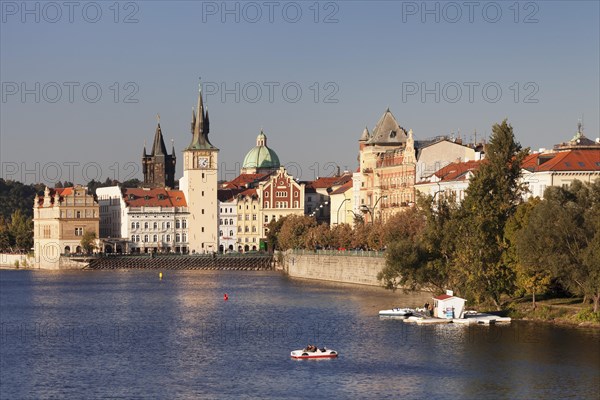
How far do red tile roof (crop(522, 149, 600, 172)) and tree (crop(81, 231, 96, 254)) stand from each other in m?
89.2

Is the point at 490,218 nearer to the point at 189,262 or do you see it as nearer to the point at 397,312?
the point at 397,312

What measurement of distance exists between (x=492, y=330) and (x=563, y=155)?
42.2 meters

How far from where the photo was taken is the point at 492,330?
77812mm

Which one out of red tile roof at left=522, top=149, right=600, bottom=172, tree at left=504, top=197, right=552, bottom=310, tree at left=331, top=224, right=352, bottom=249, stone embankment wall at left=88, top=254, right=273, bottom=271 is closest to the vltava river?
tree at left=504, top=197, right=552, bottom=310

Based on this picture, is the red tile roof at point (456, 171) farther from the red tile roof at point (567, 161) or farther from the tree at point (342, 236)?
the red tile roof at point (567, 161)

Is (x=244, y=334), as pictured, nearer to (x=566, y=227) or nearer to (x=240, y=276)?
(x=566, y=227)

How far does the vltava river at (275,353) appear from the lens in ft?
198

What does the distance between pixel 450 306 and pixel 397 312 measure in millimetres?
5779

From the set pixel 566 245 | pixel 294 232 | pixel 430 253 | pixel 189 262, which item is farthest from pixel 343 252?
pixel 566 245

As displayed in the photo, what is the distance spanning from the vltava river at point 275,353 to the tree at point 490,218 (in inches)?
187

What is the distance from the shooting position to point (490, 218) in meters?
84.8

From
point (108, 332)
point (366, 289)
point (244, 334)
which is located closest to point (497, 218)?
point (244, 334)

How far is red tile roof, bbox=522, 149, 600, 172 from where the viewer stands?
114 meters

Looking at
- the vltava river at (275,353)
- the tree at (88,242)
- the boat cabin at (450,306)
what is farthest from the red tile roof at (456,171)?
the tree at (88,242)
